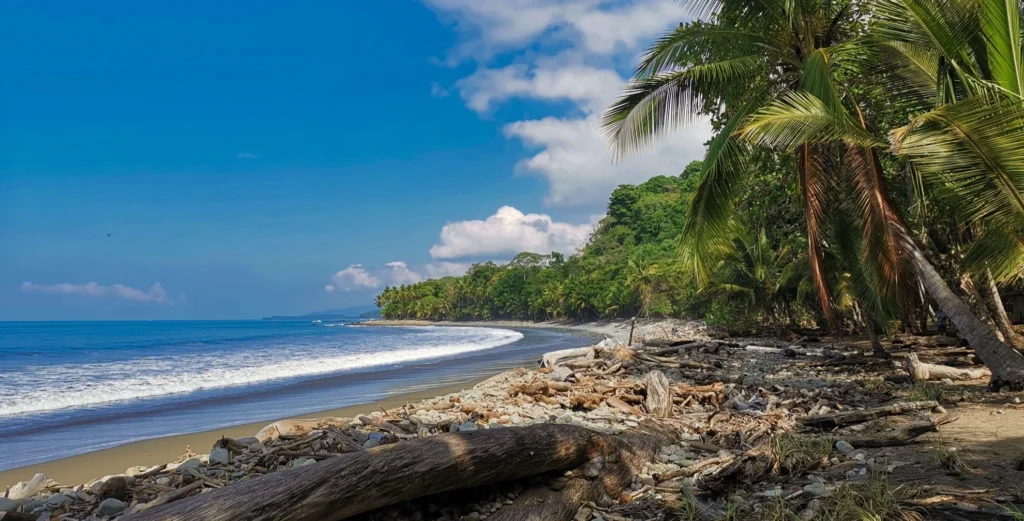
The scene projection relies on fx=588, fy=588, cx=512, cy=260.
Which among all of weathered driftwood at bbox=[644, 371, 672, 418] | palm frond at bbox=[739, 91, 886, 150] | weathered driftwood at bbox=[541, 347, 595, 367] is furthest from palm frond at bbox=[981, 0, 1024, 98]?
weathered driftwood at bbox=[541, 347, 595, 367]

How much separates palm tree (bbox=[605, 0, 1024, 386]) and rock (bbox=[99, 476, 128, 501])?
273 inches

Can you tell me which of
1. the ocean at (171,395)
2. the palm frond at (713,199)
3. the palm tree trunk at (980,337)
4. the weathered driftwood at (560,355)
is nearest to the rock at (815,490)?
the palm tree trunk at (980,337)

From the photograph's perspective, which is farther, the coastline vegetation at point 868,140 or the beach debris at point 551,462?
the coastline vegetation at point 868,140

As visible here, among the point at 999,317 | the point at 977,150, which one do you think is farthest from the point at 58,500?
the point at 999,317

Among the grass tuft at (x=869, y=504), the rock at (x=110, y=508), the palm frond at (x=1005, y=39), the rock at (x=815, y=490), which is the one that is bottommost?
the rock at (x=815, y=490)

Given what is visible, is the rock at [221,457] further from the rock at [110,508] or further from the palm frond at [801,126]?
the palm frond at [801,126]

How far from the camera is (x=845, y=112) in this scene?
768cm

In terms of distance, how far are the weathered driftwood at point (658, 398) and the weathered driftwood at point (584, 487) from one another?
1827mm

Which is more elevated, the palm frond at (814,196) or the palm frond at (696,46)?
the palm frond at (696,46)

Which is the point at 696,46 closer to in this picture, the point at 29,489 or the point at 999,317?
the point at 999,317

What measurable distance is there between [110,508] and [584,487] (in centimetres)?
313

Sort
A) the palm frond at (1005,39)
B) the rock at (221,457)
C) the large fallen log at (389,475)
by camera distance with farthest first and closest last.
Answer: the palm frond at (1005,39) < the rock at (221,457) < the large fallen log at (389,475)

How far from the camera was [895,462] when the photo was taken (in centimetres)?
458

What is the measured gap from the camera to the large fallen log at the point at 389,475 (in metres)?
2.95
